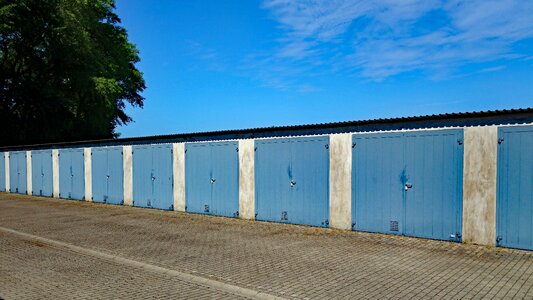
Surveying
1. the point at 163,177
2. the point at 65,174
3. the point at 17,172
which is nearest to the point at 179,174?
the point at 163,177

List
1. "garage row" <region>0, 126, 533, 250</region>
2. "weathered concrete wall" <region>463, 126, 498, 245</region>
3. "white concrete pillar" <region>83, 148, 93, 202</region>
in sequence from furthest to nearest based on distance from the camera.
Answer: "white concrete pillar" <region>83, 148, 93, 202</region>
"weathered concrete wall" <region>463, 126, 498, 245</region>
"garage row" <region>0, 126, 533, 250</region>

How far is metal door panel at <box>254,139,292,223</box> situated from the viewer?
11.7 m

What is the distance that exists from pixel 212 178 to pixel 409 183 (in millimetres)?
6540

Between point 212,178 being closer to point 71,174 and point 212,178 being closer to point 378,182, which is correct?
point 378,182

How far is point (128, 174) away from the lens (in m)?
16.5

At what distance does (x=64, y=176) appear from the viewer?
19.9 metres

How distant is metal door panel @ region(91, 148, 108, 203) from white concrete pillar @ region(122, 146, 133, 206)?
144 centimetres

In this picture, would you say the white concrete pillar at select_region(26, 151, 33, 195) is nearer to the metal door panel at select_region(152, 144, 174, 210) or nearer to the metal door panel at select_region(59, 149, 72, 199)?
the metal door panel at select_region(59, 149, 72, 199)

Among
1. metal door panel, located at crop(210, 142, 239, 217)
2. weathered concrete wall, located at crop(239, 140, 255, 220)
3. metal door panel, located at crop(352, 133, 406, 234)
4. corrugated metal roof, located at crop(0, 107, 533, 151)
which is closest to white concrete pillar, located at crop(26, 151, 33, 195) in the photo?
corrugated metal roof, located at crop(0, 107, 533, 151)

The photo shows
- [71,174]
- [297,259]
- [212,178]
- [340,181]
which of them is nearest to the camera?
[297,259]

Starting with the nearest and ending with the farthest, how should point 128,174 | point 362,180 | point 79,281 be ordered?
point 79,281 → point 362,180 → point 128,174

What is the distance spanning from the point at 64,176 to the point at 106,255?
45.0 feet

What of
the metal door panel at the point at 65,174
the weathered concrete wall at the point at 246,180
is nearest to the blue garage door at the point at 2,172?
the metal door panel at the point at 65,174

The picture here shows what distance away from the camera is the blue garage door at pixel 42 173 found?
20922mm
